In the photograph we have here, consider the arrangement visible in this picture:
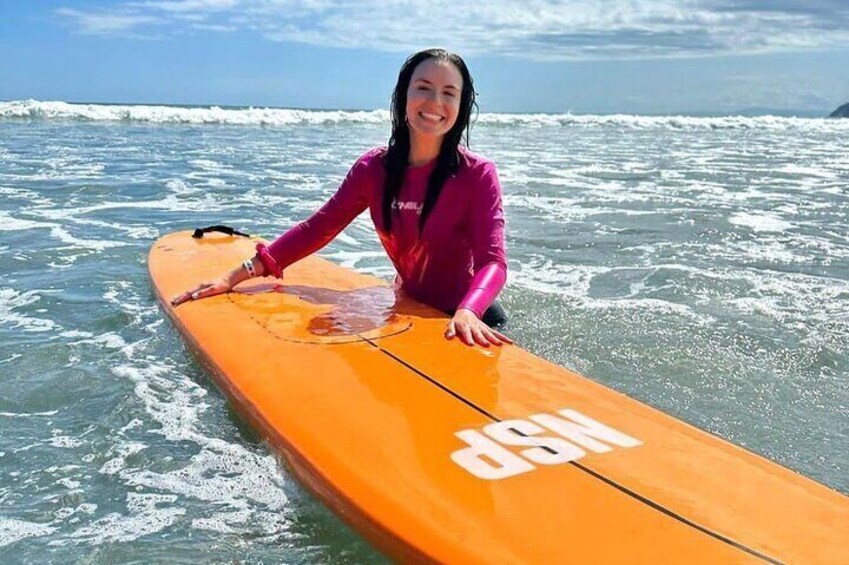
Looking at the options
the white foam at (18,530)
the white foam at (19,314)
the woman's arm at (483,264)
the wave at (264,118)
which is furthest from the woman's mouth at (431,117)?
the wave at (264,118)

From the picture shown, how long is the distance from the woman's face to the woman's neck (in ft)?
0.33

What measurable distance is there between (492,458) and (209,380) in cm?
156

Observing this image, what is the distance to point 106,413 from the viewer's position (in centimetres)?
290

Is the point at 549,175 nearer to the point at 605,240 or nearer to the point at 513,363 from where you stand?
the point at 605,240

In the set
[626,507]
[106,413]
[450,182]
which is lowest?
[106,413]

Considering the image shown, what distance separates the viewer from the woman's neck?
10.3ft

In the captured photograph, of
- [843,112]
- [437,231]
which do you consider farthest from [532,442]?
[843,112]

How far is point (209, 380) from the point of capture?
10.3ft

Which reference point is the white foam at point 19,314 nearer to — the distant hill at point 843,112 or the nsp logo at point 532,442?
the nsp logo at point 532,442

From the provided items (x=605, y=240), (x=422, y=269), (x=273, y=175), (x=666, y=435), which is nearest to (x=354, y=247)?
(x=605, y=240)

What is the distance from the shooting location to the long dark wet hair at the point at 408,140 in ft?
9.98

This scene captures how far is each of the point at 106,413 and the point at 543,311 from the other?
2.38m

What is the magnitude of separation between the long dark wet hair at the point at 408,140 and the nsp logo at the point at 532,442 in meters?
1.24

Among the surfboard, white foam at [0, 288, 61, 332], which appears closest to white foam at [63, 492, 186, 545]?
the surfboard
